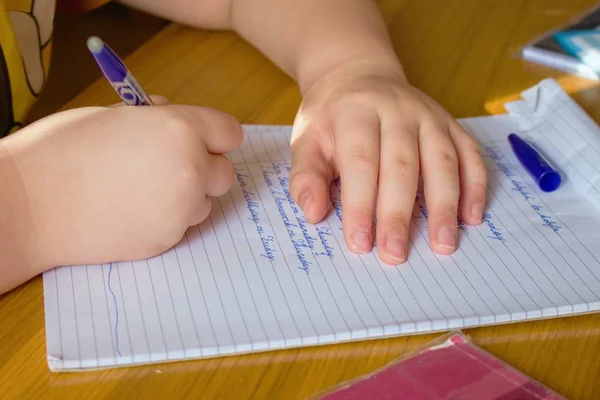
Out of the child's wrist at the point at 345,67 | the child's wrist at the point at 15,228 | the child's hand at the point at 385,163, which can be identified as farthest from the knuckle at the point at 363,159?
the child's wrist at the point at 15,228

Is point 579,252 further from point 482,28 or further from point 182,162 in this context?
point 482,28

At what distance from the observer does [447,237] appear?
48 cm

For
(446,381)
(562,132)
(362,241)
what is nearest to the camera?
(446,381)

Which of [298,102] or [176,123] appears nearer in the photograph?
[176,123]

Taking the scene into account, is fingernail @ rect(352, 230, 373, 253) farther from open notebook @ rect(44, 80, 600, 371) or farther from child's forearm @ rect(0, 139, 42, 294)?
child's forearm @ rect(0, 139, 42, 294)

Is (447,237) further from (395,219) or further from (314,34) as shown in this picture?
(314,34)

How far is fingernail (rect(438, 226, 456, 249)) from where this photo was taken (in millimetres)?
481

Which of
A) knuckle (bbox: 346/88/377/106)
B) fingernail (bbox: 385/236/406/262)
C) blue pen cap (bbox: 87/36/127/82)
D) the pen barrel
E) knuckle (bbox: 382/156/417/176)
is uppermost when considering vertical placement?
blue pen cap (bbox: 87/36/127/82)

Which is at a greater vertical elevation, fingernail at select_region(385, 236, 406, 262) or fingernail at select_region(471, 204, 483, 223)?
fingernail at select_region(471, 204, 483, 223)

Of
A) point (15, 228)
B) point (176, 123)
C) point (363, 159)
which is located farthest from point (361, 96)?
point (15, 228)

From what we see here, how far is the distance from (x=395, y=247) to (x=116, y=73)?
213 millimetres

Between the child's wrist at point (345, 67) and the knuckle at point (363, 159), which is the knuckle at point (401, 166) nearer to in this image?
the knuckle at point (363, 159)

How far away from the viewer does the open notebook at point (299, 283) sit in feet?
1.32

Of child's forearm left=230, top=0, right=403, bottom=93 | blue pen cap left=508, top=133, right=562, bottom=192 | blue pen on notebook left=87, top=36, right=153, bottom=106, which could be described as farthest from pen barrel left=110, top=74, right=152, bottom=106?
blue pen cap left=508, top=133, right=562, bottom=192
